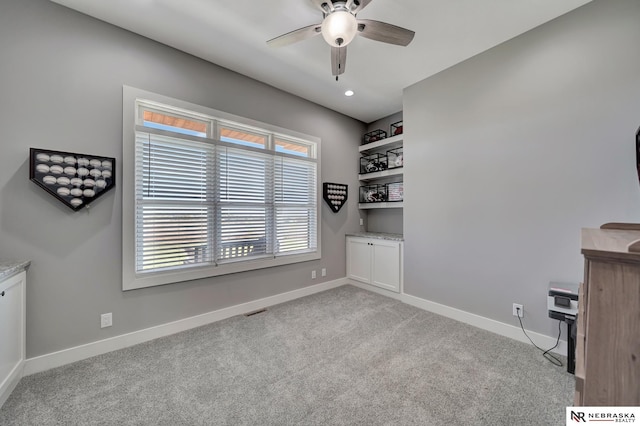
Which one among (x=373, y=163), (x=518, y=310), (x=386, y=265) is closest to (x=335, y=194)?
(x=373, y=163)

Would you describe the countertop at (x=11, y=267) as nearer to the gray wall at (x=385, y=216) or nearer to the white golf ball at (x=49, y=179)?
the white golf ball at (x=49, y=179)

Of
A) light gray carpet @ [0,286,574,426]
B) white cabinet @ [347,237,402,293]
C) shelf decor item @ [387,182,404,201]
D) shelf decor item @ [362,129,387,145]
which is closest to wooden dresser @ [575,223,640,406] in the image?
light gray carpet @ [0,286,574,426]

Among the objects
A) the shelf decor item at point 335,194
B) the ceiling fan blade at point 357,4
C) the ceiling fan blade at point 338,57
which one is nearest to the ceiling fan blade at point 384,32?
the ceiling fan blade at point 357,4

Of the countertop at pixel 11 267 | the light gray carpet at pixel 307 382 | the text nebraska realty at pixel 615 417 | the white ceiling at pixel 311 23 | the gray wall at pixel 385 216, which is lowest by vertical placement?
the light gray carpet at pixel 307 382

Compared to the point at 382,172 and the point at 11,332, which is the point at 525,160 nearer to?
the point at 382,172

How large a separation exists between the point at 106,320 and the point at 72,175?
1302 mm

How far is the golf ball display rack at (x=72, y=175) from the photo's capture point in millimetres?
1898

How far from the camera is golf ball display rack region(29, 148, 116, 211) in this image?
1898 millimetres

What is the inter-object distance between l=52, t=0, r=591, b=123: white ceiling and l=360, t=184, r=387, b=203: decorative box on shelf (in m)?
1.67

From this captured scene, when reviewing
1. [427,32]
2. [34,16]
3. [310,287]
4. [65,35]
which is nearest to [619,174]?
[427,32]

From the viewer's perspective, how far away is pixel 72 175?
2008mm

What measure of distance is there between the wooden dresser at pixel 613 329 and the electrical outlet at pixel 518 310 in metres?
2.10

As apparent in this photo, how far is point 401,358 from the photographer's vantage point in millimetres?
2096

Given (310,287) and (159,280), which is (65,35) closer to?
(159,280)
